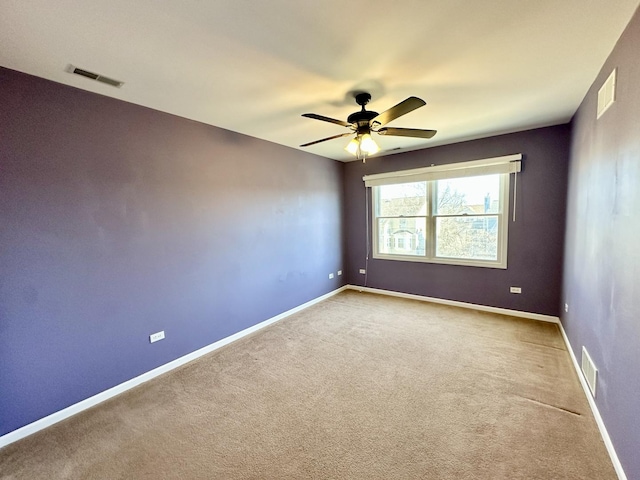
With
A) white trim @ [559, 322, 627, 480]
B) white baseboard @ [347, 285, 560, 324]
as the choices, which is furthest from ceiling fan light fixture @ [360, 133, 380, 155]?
white baseboard @ [347, 285, 560, 324]

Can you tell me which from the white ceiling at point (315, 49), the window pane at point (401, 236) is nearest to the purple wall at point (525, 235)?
the window pane at point (401, 236)

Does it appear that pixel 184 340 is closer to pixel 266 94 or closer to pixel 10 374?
pixel 10 374

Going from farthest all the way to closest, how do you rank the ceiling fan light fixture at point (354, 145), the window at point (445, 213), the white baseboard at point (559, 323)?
the window at point (445, 213), the ceiling fan light fixture at point (354, 145), the white baseboard at point (559, 323)

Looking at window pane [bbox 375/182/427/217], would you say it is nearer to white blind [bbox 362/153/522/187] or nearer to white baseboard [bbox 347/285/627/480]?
white blind [bbox 362/153/522/187]

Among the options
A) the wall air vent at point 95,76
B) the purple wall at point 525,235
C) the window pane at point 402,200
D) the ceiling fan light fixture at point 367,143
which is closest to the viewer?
the wall air vent at point 95,76

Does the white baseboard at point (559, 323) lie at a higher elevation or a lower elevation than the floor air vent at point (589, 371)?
lower

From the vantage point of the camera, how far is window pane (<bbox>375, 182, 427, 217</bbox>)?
15.4ft

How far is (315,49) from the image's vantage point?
70.4 inches

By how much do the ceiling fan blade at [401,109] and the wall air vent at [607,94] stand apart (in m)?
1.19

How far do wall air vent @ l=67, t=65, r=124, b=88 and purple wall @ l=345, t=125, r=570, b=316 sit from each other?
13.1 ft

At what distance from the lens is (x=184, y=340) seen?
2959 millimetres

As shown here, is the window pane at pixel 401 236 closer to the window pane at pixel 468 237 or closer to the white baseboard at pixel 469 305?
Result: the window pane at pixel 468 237

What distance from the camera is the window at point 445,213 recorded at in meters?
4.00

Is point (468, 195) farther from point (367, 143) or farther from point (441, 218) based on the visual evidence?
point (367, 143)
